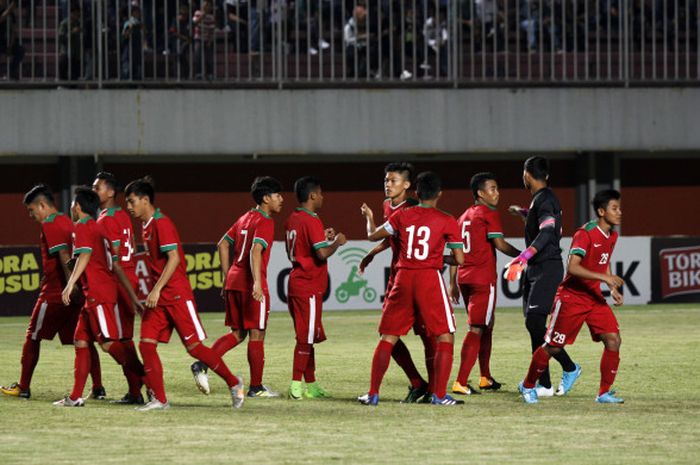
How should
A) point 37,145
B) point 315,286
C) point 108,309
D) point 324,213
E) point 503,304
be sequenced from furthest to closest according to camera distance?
point 324,213 < point 37,145 < point 503,304 < point 315,286 < point 108,309

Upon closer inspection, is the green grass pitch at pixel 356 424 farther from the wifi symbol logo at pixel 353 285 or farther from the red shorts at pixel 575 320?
the wifi symbol logo at pixel 353 285

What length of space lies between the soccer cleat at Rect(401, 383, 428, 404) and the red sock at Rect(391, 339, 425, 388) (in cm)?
3

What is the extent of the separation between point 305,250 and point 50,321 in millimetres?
2268

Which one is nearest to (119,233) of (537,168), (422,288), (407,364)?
(422,288)

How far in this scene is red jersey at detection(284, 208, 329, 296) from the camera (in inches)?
491

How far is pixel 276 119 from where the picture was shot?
2781 cm

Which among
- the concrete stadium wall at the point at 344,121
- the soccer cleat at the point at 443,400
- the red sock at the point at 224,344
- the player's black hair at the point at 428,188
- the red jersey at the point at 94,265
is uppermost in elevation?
the concrete stadium wall at the point at 344,121

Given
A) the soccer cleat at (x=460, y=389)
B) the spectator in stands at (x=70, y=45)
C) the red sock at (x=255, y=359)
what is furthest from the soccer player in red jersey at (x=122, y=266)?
the spectator in stands at (x=70, y=45)

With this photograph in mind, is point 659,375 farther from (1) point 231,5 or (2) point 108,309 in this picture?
(1) point 231,5

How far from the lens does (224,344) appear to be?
1240 centimetres

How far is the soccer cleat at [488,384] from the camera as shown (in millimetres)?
13086

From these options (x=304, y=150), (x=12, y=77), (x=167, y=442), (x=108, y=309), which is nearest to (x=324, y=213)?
(x=304, y=150)

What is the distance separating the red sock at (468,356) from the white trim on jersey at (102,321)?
9.97ft

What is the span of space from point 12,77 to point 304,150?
5.63m
